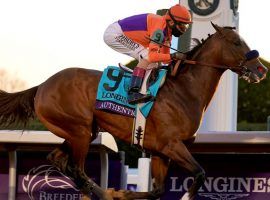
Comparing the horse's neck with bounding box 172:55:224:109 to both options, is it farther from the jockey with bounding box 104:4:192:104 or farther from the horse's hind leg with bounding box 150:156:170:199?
the horse's hind leg with bounding box 150:156:170:199

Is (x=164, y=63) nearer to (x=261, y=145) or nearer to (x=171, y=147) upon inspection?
(x=171, y=147)

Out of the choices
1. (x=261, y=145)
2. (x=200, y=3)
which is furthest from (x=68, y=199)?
(x=200, y=3)

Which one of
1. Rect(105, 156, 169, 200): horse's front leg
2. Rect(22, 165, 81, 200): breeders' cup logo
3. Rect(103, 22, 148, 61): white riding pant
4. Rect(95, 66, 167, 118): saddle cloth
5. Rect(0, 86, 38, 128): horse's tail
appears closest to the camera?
Rect(105, 156, 169, 200): horse's front leg

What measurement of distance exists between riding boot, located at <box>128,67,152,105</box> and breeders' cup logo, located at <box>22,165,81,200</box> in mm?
2421

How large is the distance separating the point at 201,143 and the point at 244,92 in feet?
52.3

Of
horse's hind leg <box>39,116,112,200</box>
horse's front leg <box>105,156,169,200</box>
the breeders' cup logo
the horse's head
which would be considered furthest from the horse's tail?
the horse's head

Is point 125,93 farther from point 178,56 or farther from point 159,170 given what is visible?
point 159,170

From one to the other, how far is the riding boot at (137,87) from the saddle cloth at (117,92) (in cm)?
6

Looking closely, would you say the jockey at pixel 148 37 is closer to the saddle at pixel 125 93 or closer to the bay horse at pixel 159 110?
the saddle at pixel 125 93

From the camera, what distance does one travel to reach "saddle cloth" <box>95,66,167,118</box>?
6758mm

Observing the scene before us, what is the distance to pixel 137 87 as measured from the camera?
671cm

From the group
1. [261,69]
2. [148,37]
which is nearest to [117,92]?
[148,37]

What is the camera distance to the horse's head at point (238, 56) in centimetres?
677

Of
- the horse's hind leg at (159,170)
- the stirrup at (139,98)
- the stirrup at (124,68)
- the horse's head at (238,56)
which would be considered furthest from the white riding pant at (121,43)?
the horse's hind leg at (159,170)
